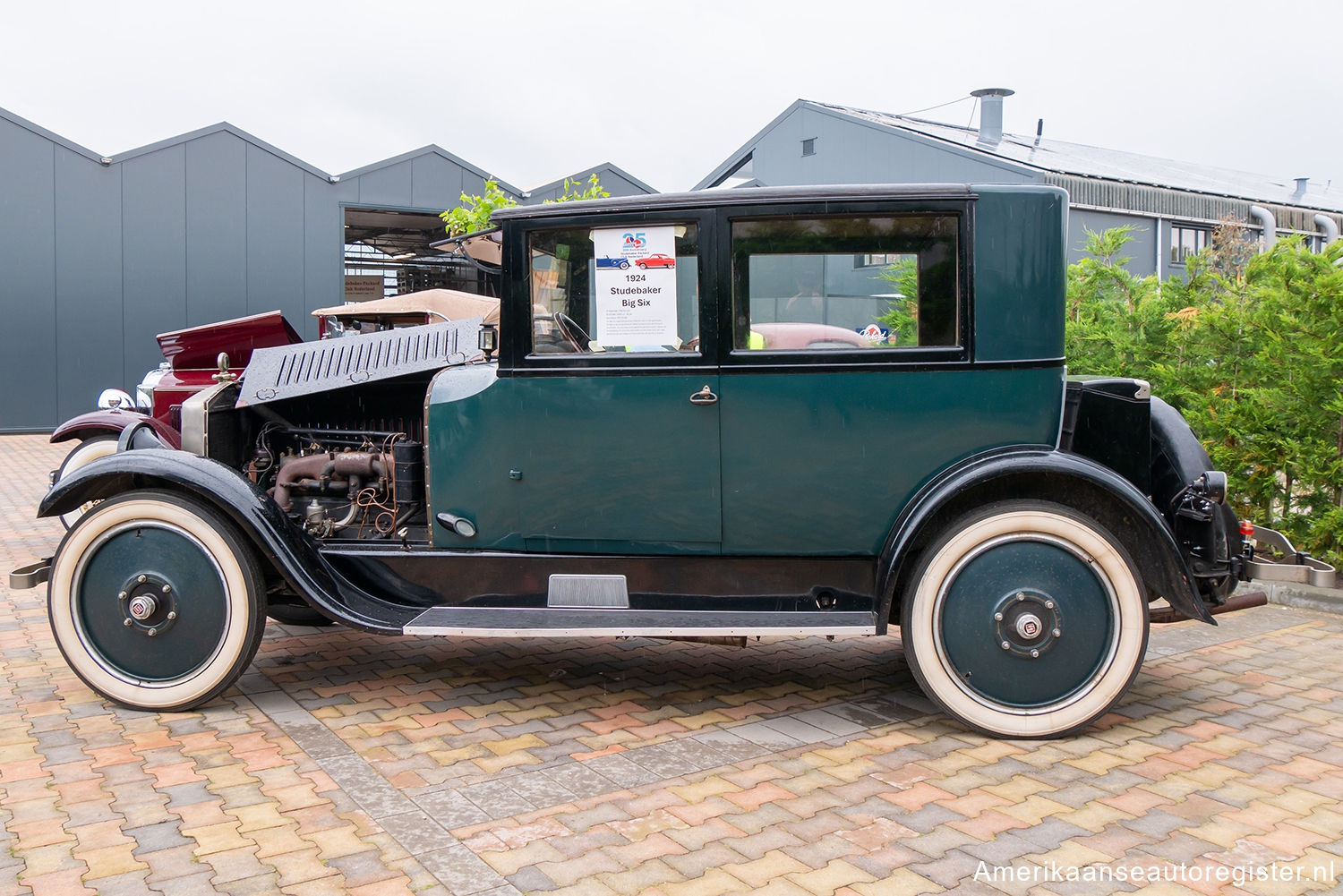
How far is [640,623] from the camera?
11.9ft

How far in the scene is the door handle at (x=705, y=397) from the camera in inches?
144

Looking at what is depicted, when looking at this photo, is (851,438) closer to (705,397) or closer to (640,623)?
(705,397)

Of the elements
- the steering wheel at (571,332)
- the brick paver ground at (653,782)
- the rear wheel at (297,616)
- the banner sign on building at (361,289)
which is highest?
the banner sign on building at (361,289)

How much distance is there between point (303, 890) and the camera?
2.51 metres

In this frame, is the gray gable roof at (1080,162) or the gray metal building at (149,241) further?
the gray gable roof at (1080,162)

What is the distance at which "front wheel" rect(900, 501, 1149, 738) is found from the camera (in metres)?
3.53

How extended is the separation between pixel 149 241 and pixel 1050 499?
18.2 m

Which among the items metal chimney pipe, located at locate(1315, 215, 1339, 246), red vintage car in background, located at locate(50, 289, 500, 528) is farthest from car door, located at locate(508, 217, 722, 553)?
metal chimney pipe, located at locate(1315, 215, 1339, 246)

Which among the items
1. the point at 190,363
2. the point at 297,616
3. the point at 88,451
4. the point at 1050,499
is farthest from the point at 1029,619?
the point at 88,451

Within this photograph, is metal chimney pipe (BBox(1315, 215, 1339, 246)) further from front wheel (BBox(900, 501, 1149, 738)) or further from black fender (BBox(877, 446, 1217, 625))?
front wheel (BBox(900, 501, 1149, 738))

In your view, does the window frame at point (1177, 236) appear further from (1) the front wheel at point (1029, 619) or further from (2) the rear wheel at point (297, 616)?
(2) the rear wheel at point (297, 616)

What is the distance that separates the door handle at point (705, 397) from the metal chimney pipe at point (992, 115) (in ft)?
67.6

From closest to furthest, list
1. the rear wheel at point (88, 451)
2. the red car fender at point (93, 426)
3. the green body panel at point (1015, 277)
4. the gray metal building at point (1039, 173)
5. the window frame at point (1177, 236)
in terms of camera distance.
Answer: the green body panel at point (1015, 277), the rear wheel at point (88, 451), the red car fender at point (93, 426), the gray metal building at point (1039, 173), the window frame at point (1177, 236)

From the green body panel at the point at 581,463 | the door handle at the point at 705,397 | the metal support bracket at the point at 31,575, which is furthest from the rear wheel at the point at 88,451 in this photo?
the door handle at the point at 705,397
